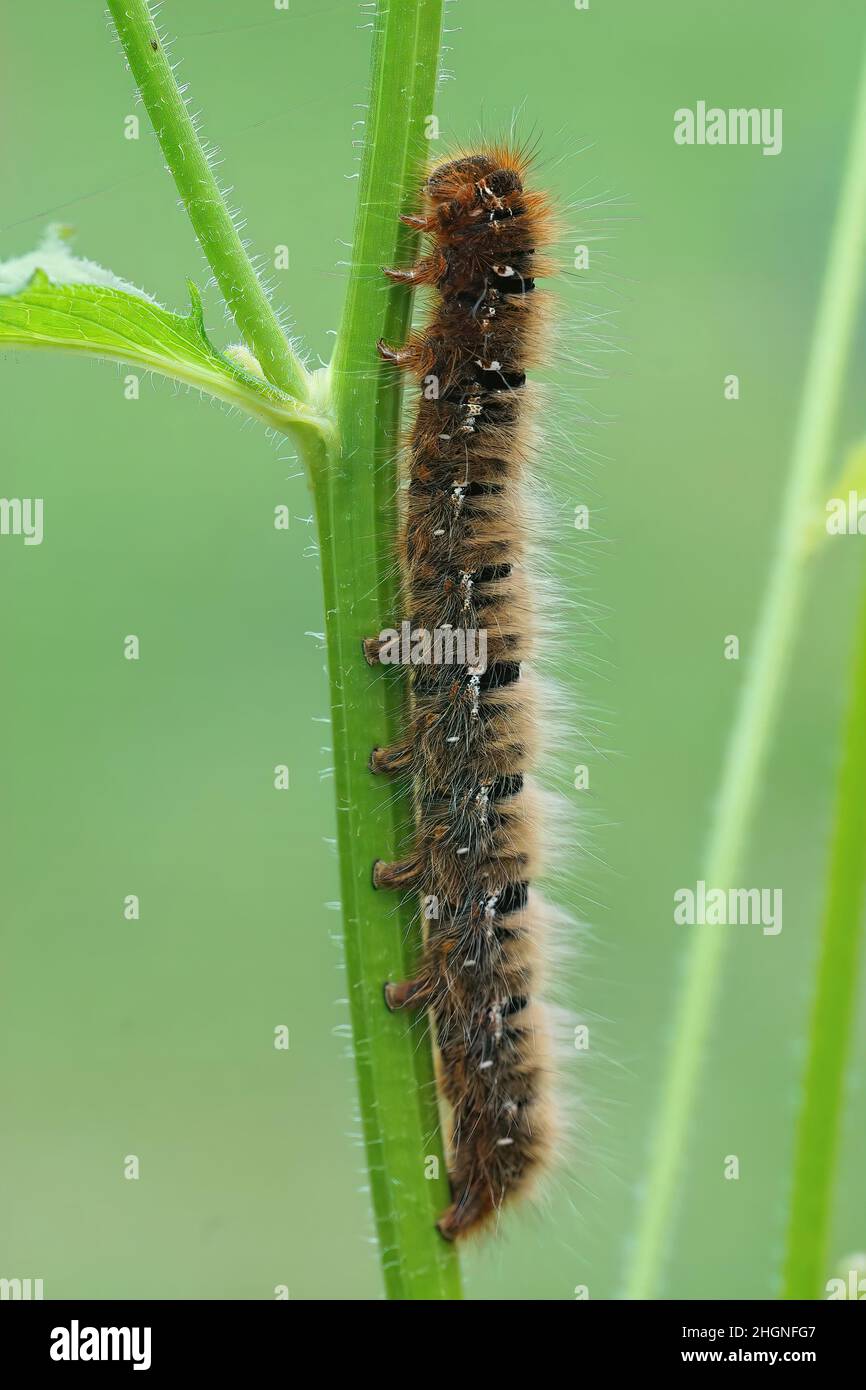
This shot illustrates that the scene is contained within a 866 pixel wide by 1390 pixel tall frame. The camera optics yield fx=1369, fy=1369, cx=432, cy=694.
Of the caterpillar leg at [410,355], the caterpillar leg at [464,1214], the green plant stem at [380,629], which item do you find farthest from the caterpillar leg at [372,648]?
the caterpillar leg at [464,1214]

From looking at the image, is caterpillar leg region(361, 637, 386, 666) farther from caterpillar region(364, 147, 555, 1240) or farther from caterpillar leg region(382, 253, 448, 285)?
caterpillar leg region(382, 253, 448, 285)

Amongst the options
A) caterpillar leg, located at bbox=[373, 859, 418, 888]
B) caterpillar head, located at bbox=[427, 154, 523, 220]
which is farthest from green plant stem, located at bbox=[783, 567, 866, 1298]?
caterpillar head, located at bbox=[427, 154, 523, 220]

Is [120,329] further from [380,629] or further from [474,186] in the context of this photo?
[474,186]

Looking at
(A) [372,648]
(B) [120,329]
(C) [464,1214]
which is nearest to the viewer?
(B) [120,329]

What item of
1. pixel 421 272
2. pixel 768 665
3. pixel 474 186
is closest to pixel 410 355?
pixel 421 272

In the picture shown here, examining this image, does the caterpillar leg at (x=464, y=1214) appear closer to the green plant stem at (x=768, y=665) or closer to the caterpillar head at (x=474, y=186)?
the green plant stem at (x=768, y=665)

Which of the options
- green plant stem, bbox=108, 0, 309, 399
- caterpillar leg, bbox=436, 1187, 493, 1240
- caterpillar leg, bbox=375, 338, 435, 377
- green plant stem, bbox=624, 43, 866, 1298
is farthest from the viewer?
green plant stem, bbox=624, 43, 866, 1298

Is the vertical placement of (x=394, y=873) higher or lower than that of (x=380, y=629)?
lower
